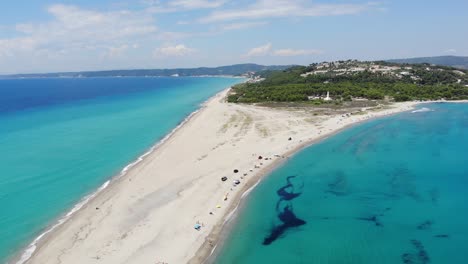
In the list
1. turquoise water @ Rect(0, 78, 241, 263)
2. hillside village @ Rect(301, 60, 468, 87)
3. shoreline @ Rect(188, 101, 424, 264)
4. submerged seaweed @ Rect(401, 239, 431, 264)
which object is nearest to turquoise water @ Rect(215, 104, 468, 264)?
submerged seaweed @ Rect(401, 239, 431, 264)

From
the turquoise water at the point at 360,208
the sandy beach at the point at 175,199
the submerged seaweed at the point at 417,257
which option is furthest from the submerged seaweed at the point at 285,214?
the submerged seaweed at the point at 417,257

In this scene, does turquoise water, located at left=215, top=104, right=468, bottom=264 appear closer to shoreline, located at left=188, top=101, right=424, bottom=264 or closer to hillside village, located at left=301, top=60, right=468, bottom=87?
shoreline, located at left=188, top=101, right=424, bottom=264

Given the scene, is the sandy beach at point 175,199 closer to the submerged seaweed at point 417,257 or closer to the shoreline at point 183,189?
the shoreline at point 183,189

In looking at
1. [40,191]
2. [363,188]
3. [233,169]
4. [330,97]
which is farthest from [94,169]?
[330,97]

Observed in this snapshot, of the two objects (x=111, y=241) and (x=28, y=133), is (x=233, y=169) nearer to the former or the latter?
(x=111, y=241)

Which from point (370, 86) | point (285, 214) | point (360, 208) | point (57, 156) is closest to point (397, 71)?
point (370, 86)

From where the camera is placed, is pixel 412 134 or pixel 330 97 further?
pixel 330 97

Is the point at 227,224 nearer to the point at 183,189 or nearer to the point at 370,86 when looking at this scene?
the point at 183,189
